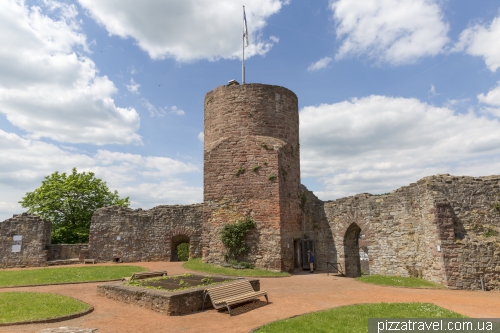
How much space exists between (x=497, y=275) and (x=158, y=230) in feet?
57.6

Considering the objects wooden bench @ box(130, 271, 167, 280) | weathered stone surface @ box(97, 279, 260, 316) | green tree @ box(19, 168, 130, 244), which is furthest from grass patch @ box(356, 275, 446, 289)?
green tree @ box(19, 168, 130, 244)

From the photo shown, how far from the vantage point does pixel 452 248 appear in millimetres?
12031

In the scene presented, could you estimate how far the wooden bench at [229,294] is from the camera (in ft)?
27.1

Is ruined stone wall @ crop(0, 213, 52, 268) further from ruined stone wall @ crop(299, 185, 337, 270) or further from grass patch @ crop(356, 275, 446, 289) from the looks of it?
grass patch @ crop(356, 275, 446, 289)

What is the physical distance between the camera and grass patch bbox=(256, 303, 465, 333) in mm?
6648

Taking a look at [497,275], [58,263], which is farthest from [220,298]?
[58,263]

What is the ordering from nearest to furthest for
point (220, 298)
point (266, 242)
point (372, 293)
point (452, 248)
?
point (220, 298), point (372, 293), point (452, 248), point (266, 242)

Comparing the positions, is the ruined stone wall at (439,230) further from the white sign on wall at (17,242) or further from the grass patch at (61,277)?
the white sign on wall at (17,242)

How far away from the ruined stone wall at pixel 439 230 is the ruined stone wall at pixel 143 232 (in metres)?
10.6

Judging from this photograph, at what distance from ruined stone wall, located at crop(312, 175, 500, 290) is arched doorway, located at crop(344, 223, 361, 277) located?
120 cm

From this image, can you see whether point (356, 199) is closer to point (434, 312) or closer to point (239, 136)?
point (239, 136)

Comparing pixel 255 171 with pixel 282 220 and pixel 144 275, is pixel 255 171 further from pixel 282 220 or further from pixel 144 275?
pixel 144 275

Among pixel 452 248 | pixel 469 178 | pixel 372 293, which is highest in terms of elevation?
pixel 469 178

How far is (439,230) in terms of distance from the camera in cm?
1230
